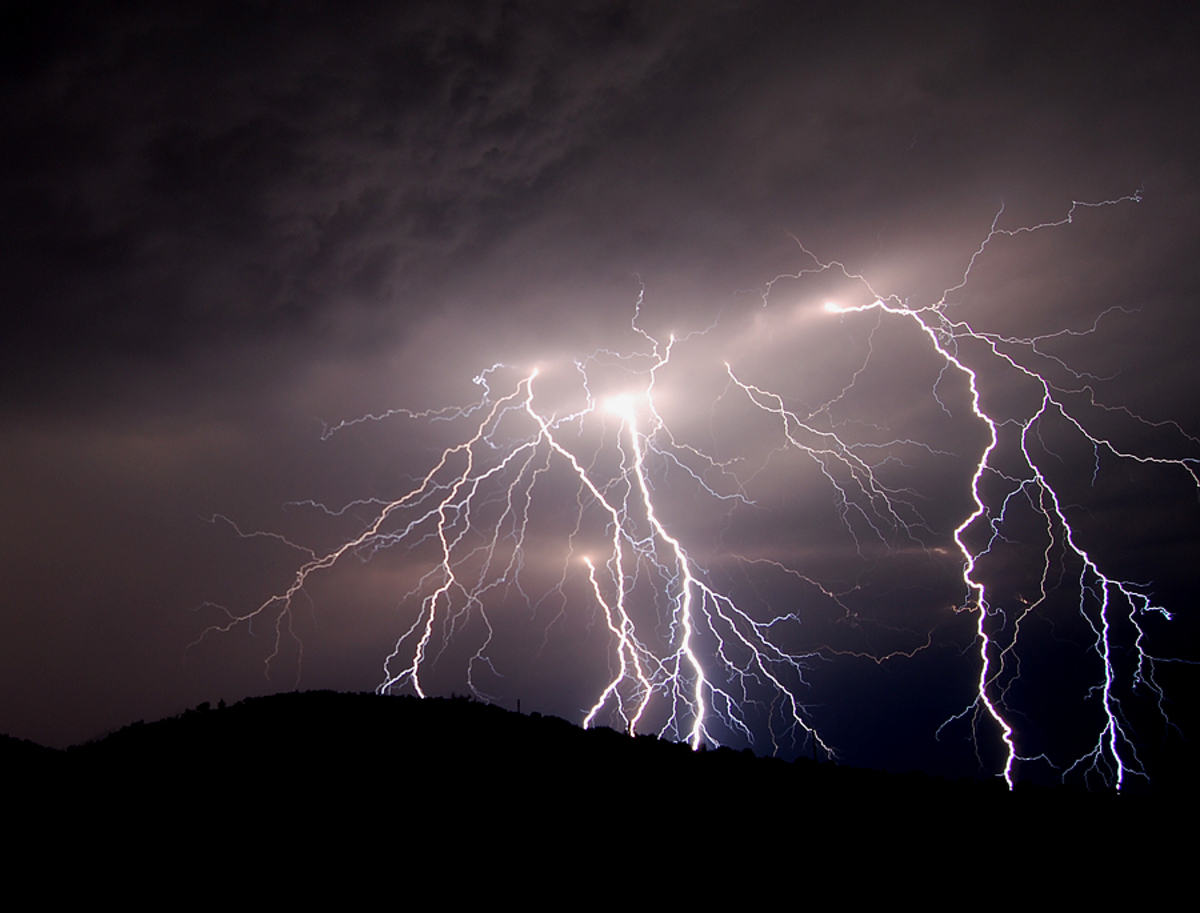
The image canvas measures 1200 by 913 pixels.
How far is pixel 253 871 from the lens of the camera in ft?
17.1

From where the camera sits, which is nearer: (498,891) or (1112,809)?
(498,891)

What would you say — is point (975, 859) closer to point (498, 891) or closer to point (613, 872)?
point (613, 872)

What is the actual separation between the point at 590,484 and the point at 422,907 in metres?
16.4

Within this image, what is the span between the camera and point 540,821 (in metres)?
5.92

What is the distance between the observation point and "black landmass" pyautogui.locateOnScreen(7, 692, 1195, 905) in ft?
16.9

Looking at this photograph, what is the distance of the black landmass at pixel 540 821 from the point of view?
5160 mm

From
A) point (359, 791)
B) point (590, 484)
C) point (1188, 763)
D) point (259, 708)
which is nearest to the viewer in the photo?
point (359, 791)

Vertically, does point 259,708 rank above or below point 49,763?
above

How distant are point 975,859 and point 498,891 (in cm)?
420

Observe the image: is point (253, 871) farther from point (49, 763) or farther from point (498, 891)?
point (49, 763)

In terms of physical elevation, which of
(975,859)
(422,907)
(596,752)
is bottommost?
(422,907)

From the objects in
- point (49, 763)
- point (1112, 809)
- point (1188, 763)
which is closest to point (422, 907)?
point (49, 763)

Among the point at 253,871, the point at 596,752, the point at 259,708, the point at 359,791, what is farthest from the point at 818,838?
the point at 259,708

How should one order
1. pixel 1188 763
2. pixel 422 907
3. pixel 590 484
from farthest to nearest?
1. pixel 1188 763
2. pixel 590 484
3. pixel 422 907
